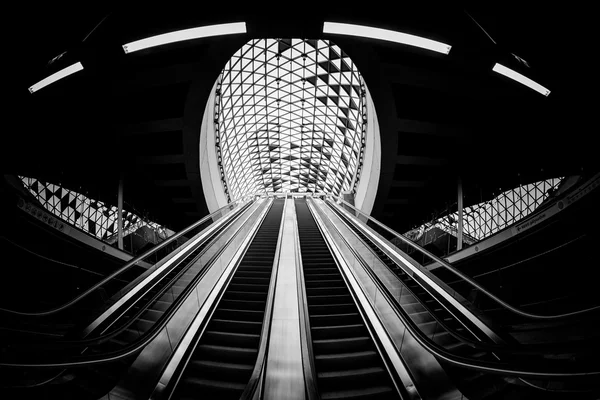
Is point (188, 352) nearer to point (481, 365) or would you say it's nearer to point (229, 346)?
point (229, 346)

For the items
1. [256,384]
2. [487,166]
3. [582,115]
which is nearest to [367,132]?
[487,166]

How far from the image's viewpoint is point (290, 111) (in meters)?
30.1

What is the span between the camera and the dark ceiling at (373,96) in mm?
7289

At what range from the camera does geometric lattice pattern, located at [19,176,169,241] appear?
1306 cm

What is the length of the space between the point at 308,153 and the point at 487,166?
1027 inches

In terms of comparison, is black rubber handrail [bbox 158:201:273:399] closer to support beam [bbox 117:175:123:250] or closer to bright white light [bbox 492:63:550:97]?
bright white light [bbox 492:63:550:97]

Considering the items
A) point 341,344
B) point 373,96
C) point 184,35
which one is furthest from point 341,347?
point 373,96

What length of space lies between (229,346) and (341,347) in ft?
5.94

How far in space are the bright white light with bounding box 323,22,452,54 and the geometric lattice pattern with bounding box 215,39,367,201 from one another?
33.7ft

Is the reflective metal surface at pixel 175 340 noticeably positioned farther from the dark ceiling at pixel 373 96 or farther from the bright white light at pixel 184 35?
the dark ceiling at pixel 373 96

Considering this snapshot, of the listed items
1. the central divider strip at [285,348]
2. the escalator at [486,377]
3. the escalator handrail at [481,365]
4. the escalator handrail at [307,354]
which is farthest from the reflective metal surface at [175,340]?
the escalator at [486,377]

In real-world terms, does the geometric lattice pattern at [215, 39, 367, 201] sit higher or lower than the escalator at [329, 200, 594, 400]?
higher

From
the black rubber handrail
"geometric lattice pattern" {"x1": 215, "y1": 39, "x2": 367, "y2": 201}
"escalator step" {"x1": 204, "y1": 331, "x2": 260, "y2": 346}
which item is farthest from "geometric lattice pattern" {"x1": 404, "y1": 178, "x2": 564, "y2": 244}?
the black rubber handrail

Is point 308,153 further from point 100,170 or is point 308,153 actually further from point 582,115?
point 582,115
